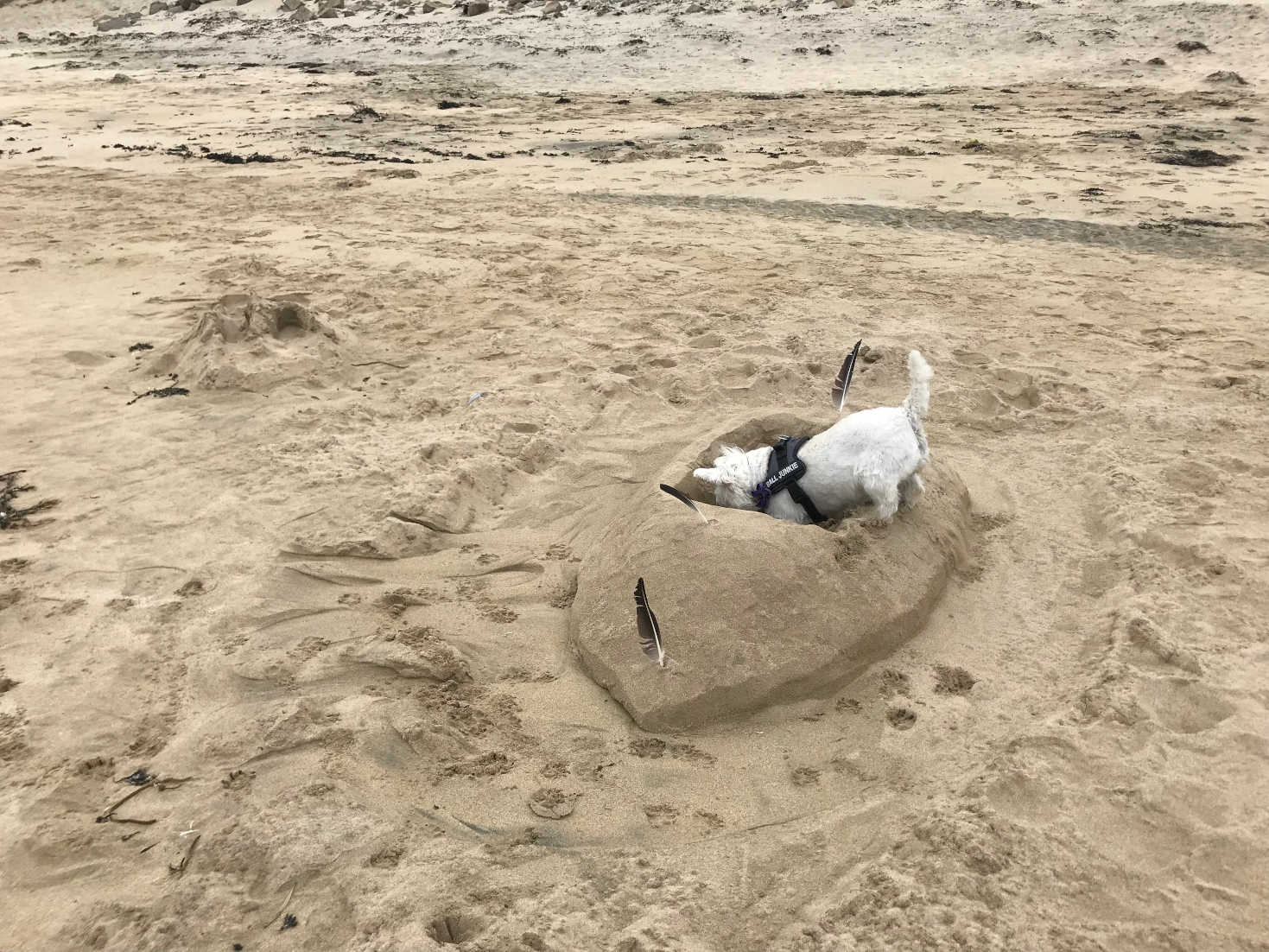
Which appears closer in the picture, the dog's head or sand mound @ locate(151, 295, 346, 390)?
the dog's head

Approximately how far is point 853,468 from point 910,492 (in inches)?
13.3

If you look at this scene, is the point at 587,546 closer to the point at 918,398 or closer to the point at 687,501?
the point at 687,501

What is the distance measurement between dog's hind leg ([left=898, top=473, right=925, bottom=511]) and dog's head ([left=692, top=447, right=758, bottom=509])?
1.99 feet

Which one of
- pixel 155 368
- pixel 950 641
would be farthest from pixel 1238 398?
pixel 155 368

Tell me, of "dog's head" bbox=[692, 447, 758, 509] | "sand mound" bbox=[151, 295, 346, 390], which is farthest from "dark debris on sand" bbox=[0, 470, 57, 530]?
"dog's head" bbox=[692, 447, 758, 509]

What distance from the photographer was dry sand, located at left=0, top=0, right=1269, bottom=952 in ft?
7.34

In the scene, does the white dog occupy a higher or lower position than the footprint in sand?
higher

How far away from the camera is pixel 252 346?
521 centimetres

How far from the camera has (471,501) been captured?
161 inches

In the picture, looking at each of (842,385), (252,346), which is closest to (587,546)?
(842,385)

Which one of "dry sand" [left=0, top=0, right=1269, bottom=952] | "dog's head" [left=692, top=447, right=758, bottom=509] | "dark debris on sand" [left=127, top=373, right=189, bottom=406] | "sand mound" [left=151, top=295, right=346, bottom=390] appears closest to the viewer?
"dry sand" [left=0, top=0, right=1269, bottom=952]

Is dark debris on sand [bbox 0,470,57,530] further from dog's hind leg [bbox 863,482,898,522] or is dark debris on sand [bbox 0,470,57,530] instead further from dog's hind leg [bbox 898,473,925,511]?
dog's hind leg [bbox 898,473,925,511]

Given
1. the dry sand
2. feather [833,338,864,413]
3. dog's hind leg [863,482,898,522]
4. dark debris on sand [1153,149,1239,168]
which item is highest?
dark debris on sand [1153,149,1239,168]

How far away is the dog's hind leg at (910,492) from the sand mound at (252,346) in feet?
12.1
